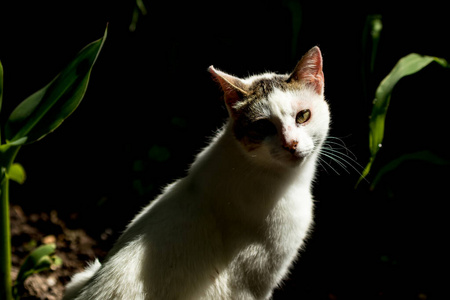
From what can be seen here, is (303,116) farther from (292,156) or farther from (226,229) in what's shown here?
(226,229)

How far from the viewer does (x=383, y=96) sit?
4.87 feet

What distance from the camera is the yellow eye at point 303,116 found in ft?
4.50

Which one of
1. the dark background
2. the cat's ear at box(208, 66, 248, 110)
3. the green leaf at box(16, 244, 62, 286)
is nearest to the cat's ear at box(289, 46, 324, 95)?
the cat's ear at box(208, 66, 248, 110)

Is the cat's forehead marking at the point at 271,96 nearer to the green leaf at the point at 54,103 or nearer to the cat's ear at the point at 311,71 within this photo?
the cat's ear at the point at 311,71

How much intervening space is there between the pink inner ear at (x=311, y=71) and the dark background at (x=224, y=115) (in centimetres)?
39

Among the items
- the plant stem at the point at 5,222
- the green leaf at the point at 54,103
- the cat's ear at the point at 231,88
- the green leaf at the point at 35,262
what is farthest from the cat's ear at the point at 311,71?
the green leaf at the point at 35,262

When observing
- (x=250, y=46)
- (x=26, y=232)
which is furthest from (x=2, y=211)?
(x=250, y=46)

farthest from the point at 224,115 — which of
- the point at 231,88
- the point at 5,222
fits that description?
the point at 5,222

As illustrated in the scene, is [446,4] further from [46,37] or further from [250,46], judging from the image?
[46,37]

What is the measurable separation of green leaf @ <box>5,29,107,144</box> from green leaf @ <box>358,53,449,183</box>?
94 centimetres

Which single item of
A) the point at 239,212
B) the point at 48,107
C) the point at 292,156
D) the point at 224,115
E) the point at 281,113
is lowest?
the point at 224,115

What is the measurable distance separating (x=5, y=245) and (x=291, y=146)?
3.43 feet

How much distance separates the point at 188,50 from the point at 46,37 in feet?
2.62

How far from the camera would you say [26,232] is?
2164 millimetres
